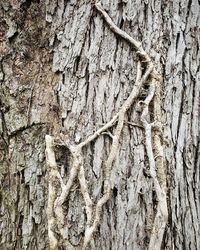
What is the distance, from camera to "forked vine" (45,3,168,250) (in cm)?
149

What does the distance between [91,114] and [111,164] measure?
21 centimetres

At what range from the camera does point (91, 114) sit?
1.59 metres

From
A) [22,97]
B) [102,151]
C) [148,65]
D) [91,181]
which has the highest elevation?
[148,65]

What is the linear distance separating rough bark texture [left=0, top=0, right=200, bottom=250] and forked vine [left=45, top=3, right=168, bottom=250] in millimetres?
26

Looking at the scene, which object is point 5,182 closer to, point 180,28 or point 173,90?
point 173,90

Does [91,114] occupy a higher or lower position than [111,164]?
higher

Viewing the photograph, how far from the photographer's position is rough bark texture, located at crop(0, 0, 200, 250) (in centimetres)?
154

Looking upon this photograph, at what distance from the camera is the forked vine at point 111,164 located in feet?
4.88

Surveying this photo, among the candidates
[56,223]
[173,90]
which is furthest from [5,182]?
[173,90]

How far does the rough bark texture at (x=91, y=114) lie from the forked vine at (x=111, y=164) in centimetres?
3

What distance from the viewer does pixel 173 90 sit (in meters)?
1.69

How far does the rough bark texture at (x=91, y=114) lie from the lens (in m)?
1.54

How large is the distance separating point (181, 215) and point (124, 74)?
0.60 meters

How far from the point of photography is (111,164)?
1.53 metres
